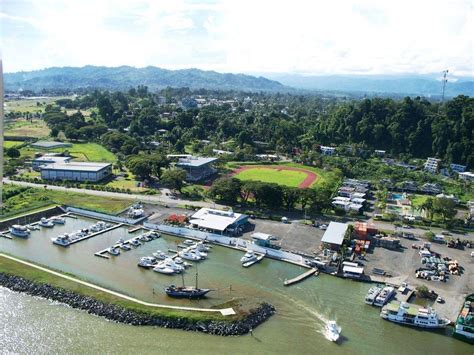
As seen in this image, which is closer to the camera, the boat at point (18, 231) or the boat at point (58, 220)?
the boat at point (18, 231)

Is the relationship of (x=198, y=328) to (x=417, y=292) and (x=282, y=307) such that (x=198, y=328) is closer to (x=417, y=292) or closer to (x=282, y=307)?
(x=282, y=307)

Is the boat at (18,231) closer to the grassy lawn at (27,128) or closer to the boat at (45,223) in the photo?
the boat at (45,223)

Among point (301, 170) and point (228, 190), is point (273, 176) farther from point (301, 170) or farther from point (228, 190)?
point (228, 190)

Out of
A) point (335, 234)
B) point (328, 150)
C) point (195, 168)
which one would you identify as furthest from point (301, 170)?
point (335, 234)

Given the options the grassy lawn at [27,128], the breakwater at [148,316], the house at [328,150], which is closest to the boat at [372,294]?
the breakwater at [148,316]

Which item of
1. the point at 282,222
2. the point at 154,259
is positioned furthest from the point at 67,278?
the point at 282,222
